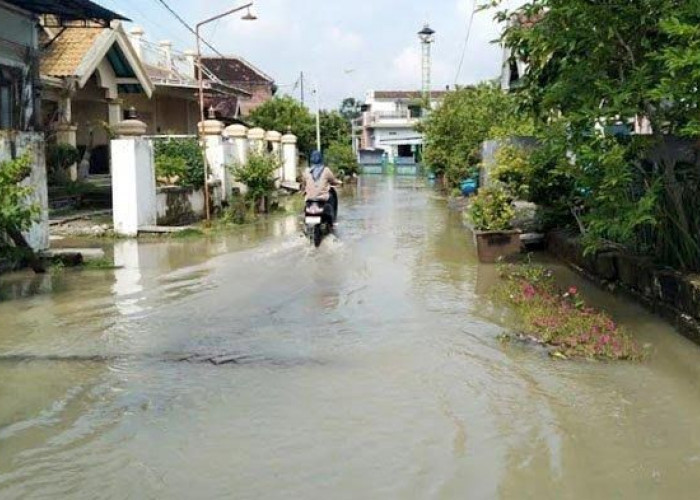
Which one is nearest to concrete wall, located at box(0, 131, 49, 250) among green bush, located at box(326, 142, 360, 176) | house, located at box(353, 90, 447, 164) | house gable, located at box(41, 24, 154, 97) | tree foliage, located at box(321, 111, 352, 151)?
house gable, located at box(41, 24, 154, 97)

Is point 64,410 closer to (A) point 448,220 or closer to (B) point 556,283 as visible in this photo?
(B) point 556,283

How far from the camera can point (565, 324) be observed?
666 centimetres

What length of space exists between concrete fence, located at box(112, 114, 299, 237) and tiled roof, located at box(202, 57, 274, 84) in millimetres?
36170

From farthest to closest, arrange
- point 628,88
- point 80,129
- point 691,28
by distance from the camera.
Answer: point 80,129 → point 628,88 → point 691,28

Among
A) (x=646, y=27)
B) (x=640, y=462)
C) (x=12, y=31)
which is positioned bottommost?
(x=640, y=462)

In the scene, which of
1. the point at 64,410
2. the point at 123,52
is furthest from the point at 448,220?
the point at 64,410

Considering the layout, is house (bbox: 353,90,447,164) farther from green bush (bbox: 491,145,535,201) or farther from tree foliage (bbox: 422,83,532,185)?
green bush (bbox: 491,145,535,201)

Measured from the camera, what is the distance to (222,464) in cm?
410

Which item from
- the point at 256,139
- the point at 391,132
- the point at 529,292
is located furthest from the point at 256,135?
the point at 391,132

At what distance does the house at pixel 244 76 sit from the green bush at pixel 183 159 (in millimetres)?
37712

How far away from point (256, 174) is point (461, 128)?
10251 mm

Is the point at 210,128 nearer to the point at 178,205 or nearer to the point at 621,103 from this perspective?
the point at 178,205

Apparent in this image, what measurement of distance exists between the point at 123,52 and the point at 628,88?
18.1 metres

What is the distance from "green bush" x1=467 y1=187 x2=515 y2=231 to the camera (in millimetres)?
11008
